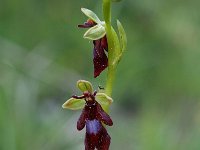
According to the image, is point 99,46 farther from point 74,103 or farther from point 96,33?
point 74,103

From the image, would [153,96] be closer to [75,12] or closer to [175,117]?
[175,117]

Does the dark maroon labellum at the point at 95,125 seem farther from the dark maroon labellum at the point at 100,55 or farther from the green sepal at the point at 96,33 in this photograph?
the green sepal at the point at 96,33

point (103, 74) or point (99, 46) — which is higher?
point (99, 46)

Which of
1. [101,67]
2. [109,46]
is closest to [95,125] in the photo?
[101,67]

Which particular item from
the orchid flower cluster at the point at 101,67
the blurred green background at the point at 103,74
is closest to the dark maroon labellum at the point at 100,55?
the orchid flower cluster at the point at 101,67

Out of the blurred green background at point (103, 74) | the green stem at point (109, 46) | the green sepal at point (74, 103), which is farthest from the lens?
the blurred green background at point (103, 74)

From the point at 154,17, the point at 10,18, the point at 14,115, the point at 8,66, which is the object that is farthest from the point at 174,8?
the point at 14,115

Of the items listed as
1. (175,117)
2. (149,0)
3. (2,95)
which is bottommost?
(175,117)
